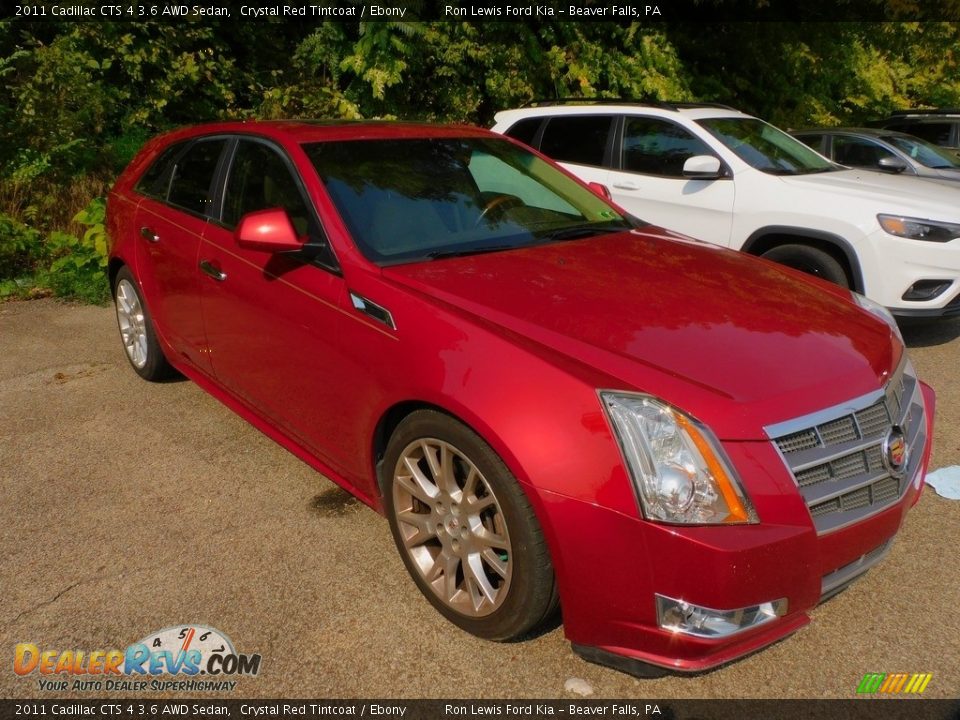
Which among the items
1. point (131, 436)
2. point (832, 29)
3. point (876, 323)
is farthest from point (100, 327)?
point (832, 29)

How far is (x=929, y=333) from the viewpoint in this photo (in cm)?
604

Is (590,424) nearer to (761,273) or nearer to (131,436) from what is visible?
(761,273)

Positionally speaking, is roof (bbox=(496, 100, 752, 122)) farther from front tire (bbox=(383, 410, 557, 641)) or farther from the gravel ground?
front tire (bbox=(383, 410, 557, 641))

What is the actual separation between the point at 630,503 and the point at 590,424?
9.1 inches

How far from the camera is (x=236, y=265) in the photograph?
3.49 m

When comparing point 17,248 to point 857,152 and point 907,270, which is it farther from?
point 857,152

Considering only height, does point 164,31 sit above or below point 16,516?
above

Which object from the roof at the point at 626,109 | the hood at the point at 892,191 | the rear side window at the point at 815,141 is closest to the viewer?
the hood at the point at 892,191

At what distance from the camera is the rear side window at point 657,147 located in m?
6.45

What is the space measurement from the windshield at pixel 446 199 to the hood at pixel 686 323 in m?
0.18

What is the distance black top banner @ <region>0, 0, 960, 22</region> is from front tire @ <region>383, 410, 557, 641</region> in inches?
305

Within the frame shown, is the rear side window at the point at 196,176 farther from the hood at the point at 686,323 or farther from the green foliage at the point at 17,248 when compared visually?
the green foliage at the point at 17,248

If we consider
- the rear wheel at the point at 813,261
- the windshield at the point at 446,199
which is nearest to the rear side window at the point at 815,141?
the rear wheel at the point at 813,261

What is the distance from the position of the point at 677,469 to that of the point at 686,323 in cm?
65
